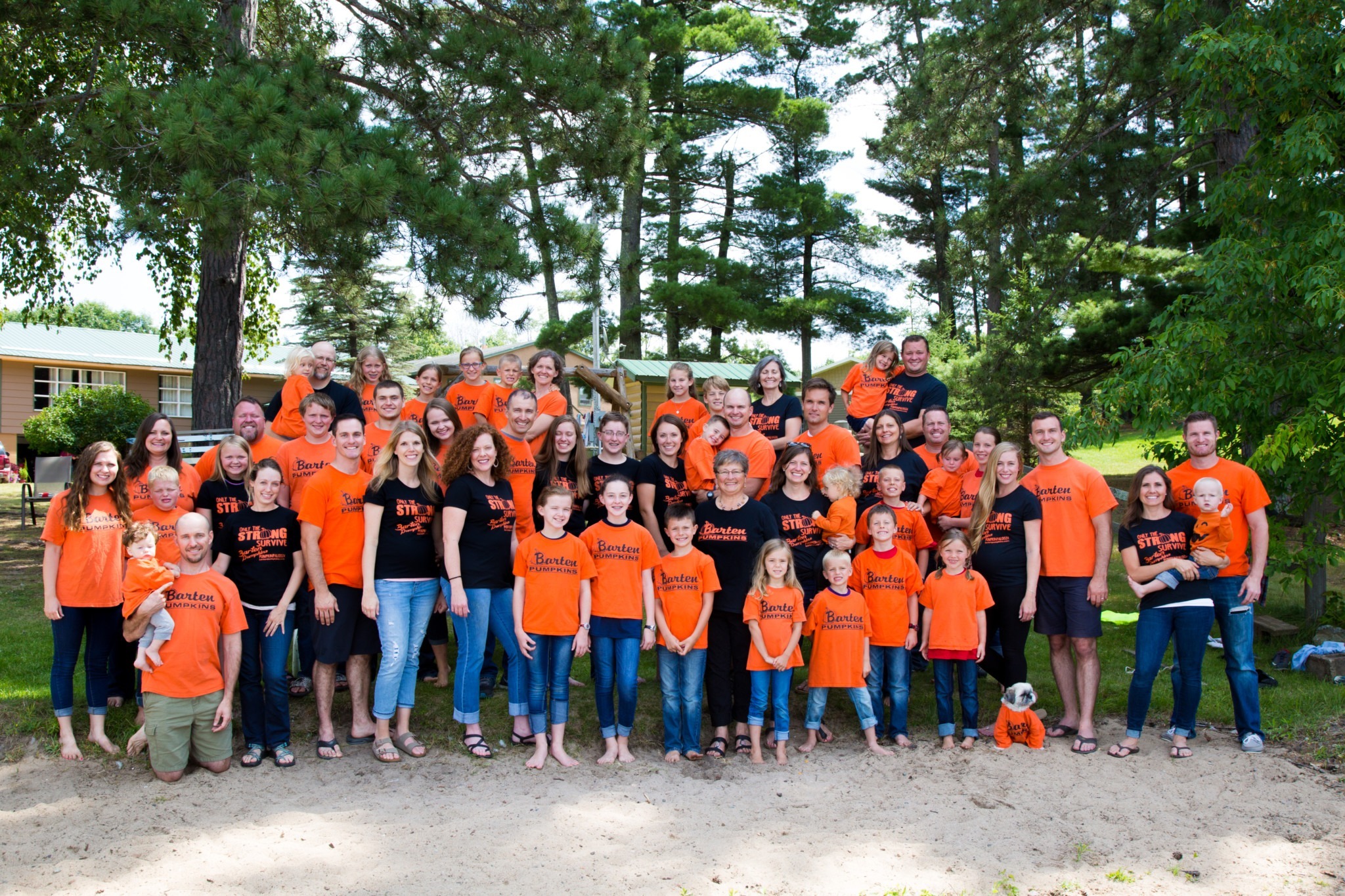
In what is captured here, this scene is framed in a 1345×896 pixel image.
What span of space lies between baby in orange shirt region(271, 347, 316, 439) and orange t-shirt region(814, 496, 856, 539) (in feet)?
11.8

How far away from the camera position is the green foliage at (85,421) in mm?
17000

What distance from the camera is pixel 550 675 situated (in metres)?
5.35

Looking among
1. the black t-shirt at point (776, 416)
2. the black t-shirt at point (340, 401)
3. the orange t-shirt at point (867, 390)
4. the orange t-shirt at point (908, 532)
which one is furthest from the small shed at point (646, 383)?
the orange t-shirt at point (908, 532)

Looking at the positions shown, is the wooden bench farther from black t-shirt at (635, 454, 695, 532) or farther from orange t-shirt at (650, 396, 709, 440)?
black t-shirt at (635, 454, 695, 532)

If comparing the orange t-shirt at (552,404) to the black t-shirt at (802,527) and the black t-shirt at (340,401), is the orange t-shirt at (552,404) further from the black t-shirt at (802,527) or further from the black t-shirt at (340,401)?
the black t-shirt at (802,527)

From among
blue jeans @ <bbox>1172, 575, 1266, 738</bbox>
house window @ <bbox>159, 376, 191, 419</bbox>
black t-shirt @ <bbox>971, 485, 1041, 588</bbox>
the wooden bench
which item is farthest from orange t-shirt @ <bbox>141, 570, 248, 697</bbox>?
house window @ <bbox>159, 376, 191, 419</bbox>

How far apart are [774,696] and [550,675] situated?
1298mm

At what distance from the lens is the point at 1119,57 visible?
36.8 feet

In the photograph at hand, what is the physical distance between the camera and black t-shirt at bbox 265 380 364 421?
6.49 m

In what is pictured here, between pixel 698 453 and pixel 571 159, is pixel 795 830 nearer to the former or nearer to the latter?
pixel 698 453

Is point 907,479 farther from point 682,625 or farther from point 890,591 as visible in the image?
point 682,625

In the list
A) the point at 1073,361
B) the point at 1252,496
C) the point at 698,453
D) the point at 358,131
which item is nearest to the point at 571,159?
the point at 358,131

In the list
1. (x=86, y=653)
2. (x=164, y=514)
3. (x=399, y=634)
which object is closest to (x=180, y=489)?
(x=164, y=514)

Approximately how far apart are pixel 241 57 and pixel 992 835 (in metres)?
8.32
